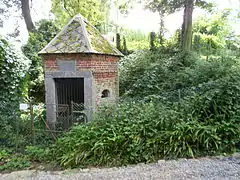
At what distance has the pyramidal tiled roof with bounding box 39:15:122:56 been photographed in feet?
21.3

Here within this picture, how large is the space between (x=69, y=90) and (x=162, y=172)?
17.2ft

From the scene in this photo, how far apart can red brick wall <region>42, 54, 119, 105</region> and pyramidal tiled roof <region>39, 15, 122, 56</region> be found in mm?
167

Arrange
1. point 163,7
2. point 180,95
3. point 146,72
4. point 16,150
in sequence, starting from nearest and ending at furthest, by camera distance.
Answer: point 16,150 → point 180,95 → point 146,72 → point 163,7

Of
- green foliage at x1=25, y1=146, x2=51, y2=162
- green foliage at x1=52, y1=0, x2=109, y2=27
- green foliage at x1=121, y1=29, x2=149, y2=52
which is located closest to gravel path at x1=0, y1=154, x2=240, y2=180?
green foliage at x1=25, y1=146, x2=51, y2=162

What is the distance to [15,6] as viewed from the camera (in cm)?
1806

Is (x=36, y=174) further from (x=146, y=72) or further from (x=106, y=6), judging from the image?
(x=106, y=6)

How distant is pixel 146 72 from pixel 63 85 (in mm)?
3888

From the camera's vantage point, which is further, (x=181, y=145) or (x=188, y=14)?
(x=188, y=14)

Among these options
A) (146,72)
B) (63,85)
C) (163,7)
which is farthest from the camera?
(163,7)

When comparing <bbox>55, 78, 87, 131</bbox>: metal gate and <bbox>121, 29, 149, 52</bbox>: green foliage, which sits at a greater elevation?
<bbox>121, 29, 149, 52</bbox>: green foliage

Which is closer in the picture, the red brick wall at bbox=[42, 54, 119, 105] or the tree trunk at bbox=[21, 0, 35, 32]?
the red brick wall at bbox=[42, 54, 119, 105]

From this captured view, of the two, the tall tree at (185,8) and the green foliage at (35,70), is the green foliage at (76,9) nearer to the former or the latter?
the green foliage at (35,70)

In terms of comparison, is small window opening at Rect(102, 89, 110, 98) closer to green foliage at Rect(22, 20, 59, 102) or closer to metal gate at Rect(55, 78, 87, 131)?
metal gate at Rect(55, 78, 87, 131)

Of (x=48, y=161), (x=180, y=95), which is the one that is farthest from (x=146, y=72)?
(x=48, y=161)
